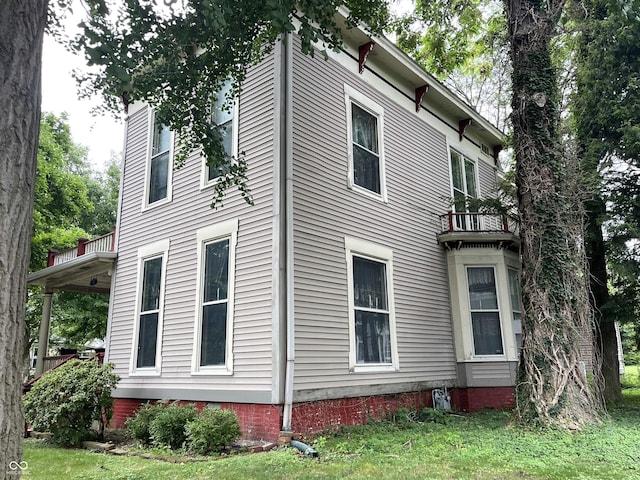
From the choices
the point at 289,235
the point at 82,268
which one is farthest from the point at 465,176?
the point at 82,268

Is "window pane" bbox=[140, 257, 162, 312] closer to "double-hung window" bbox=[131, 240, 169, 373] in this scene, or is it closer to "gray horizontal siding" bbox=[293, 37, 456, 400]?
"double-hung window" bbox=[131, 240, 169, 373]

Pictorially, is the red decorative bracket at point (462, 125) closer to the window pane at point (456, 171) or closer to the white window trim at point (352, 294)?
the window pane at point (456, 171)

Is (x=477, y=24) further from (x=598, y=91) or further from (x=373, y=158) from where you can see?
(x=373, y=158)

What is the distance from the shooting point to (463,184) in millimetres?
12734

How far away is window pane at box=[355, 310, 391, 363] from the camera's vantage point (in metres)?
8.23

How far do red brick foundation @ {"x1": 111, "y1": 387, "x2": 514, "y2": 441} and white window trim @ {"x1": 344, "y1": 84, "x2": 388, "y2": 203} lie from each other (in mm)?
3726

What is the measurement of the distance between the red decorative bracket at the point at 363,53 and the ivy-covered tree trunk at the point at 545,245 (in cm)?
262

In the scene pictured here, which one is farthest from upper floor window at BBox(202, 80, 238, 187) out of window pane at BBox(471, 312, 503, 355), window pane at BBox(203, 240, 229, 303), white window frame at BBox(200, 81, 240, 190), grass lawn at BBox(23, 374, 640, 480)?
window pane at BBox(471, 312, 503, 355)

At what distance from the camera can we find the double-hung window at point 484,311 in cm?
1036

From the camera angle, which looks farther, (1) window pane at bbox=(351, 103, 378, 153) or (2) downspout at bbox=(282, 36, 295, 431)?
(1) window pane at bbox=(351, 103, 378, 153)

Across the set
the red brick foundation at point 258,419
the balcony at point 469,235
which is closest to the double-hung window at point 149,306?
the red brick foundation at point 258,419

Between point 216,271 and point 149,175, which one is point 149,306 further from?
point 149,175

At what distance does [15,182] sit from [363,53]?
7839 mm

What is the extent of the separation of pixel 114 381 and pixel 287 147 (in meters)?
4.91
